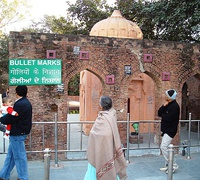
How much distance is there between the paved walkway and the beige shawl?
206 cm

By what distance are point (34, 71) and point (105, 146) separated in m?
4.53

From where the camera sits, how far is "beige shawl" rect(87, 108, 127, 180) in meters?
4.16

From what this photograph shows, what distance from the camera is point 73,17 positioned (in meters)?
21.5

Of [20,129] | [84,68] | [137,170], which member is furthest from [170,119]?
[84,68]

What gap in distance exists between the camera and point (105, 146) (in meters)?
4.15

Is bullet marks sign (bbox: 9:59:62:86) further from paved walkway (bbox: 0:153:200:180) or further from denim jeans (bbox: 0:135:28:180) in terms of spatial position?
denim jeans (bbox: 0:135:28:180)

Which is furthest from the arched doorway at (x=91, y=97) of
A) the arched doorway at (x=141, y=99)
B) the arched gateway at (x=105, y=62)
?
the arched gateway at (x=105, y=62)

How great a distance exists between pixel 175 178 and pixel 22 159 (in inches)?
139

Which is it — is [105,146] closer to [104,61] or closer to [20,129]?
[20,129]

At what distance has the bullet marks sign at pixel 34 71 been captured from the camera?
7750mm

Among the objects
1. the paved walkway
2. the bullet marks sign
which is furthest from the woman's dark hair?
the bullet marks sign

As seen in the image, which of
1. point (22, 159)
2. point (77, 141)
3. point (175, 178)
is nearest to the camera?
point (22, 159)

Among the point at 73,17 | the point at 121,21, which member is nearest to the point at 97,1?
the point at 73,17

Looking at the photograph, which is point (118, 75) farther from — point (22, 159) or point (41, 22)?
point (41, 22)
